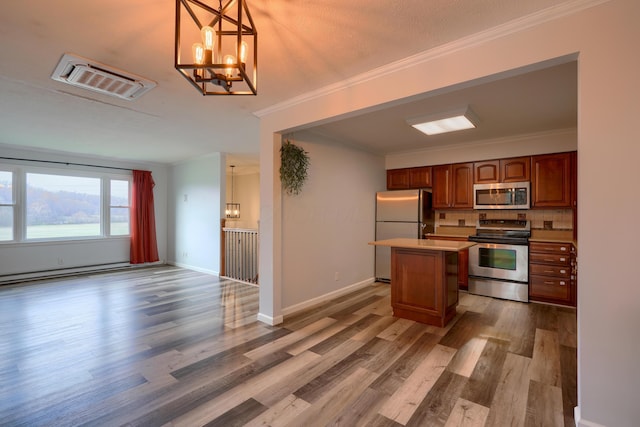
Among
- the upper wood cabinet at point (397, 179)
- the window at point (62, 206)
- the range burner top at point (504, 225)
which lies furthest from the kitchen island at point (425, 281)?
the window at point (62, 206)

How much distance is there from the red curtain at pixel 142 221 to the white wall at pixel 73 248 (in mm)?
188

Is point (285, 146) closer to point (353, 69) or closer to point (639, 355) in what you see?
point (353, 69)

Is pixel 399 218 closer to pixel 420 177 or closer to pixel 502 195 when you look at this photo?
pixel 420 177

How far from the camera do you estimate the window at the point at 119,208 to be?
6566 mm

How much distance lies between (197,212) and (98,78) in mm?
4203

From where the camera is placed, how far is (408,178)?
18.5ft

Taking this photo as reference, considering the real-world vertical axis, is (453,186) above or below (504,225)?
above

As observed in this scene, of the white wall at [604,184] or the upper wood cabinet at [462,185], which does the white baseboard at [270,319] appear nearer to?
the white wall at [604,184]

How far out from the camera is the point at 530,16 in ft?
5.83

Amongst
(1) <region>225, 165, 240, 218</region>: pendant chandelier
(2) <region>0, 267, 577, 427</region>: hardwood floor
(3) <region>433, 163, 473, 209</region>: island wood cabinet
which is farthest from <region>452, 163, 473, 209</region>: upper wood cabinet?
(1) <region>225, 165, 240, 218</region>: pendant chandelier

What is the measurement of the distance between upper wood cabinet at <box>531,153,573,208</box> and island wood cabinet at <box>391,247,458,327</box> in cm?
190

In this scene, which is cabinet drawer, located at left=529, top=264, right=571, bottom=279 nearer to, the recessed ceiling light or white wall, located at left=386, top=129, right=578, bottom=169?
white wall, located at left=386, top=129, right=578, bottom=169

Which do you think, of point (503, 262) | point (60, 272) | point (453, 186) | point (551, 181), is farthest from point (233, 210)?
point (551, 181)

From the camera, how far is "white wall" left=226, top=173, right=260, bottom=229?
924cm
